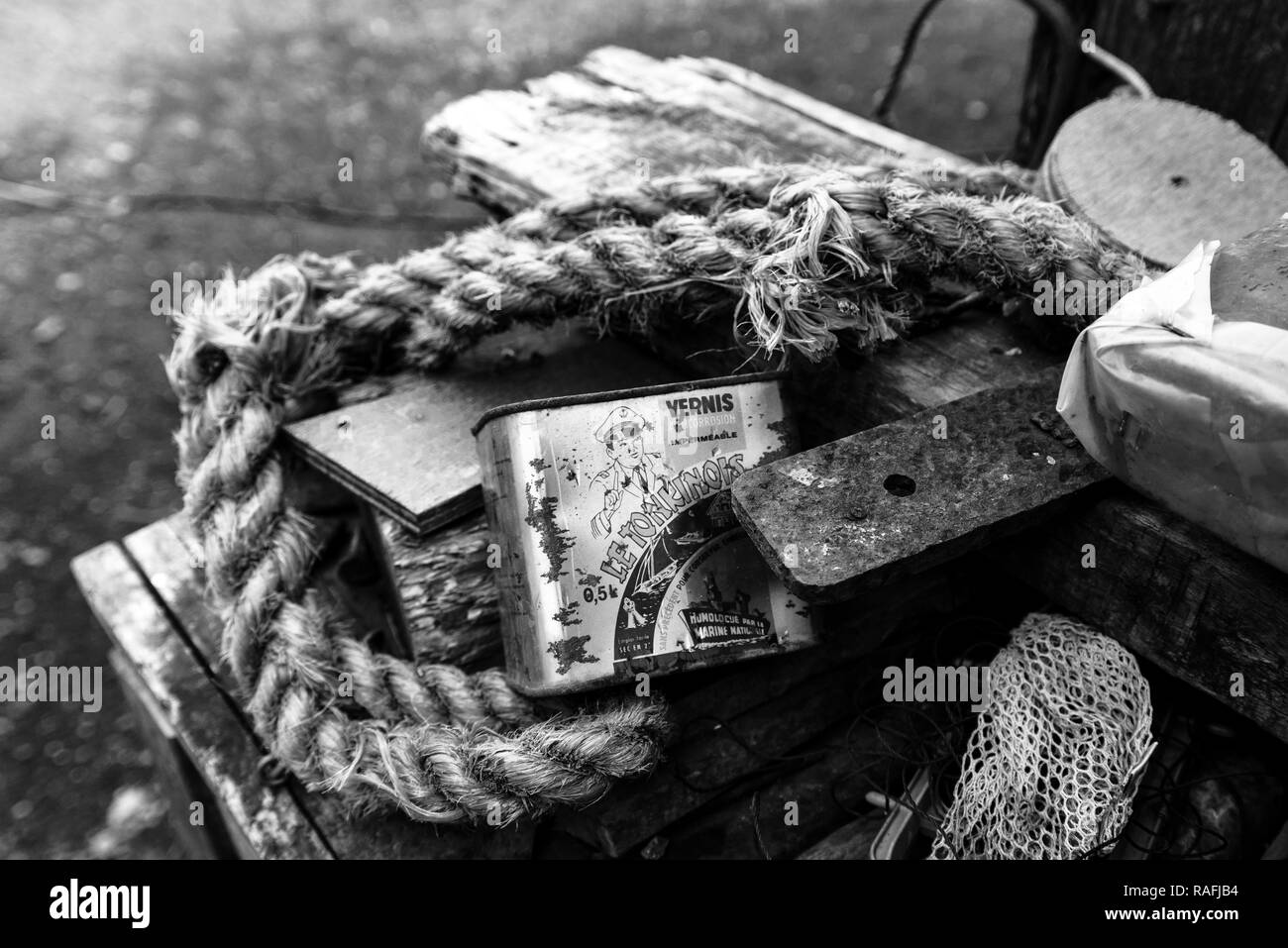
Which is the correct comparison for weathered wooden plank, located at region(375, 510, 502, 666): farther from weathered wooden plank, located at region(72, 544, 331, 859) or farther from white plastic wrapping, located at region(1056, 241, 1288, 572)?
white plastic wrapping, located at region(1056, 241, 1288, 572)

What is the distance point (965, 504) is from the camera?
1104mm

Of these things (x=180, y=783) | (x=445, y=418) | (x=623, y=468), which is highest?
(x=623, y=468)

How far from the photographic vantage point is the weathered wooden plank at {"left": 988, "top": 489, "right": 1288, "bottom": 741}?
104 centimetres

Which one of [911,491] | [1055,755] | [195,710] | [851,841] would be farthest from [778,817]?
[195,710]

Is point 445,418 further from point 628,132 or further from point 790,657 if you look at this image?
point 628,132

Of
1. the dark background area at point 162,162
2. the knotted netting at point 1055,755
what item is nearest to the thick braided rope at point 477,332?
the knotted netting at point 1055,755

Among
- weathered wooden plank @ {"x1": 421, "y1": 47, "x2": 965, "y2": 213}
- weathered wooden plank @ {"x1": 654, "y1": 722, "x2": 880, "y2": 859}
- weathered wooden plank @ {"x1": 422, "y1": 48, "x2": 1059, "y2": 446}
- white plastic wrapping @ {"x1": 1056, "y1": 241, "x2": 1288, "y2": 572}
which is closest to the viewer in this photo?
white plastic wrapping @ {"x1": 1056, "y1": 241, "x2": 1288, "y2": 572}

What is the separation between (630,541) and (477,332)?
19.4 inches

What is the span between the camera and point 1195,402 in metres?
0.95

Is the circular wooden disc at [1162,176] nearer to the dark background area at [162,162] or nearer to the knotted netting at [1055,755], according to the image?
the knotted netting at [1055,755]

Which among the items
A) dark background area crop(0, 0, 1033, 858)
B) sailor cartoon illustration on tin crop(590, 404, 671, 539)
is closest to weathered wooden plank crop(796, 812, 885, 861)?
sailor cartoon illustration on tin crop(590, 404, 671, 539)

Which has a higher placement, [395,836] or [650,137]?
[650,137]

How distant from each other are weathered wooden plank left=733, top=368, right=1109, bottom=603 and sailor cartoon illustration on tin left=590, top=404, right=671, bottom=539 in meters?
0.12

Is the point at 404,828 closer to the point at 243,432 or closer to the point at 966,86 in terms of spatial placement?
the point at 243,432
